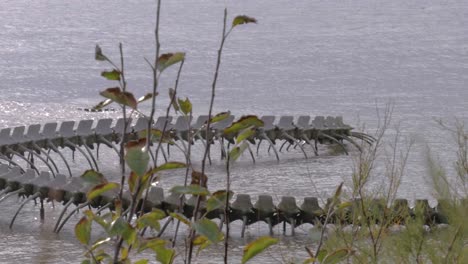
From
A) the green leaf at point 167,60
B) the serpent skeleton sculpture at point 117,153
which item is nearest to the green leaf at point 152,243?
the green leaf at point 167,60

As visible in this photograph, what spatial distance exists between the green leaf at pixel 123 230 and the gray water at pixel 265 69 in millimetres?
7002

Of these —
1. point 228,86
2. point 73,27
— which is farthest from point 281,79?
point 73,27

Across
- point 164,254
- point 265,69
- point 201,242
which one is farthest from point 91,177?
point 265,69

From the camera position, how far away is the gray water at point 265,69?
1406 centimetres

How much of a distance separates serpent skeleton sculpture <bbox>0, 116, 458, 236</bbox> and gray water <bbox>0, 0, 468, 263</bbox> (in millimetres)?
295

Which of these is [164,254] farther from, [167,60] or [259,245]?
[167,60]

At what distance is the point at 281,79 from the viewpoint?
21812mm

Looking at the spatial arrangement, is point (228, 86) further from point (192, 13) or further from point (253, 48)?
point (192, 13)

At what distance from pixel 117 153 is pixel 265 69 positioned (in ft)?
43.7

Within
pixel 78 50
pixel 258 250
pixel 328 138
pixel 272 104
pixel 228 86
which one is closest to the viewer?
pixel 258 250

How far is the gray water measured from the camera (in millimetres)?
14062

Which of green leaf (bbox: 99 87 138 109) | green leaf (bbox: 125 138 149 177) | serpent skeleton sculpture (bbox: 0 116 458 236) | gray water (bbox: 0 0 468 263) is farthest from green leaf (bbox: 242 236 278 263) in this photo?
gray water (bbox: 0 0 468 263)

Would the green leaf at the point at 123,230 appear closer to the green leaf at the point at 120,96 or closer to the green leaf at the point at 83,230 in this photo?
the green leaf at the point at 83,230

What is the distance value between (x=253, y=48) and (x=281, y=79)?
13.5 ft
